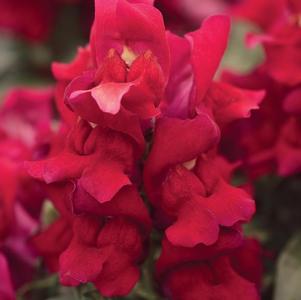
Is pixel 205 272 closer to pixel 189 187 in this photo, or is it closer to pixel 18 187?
pixel 189 187

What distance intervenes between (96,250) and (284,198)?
29 cm

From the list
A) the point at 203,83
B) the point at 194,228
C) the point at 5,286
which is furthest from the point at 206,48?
the point at 5,286

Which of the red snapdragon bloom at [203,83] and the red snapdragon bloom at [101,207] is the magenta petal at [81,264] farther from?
the red snapdragon bloom at [203,83]

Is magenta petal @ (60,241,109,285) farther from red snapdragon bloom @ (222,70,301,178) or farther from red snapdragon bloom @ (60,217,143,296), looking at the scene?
red snapdragon bloom @ (222,70,301,178)

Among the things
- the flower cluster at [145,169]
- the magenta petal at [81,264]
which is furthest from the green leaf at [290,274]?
the magenta petal at [81,264]

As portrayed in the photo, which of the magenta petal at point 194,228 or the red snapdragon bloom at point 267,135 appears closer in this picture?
the magenta petal at point 194,228

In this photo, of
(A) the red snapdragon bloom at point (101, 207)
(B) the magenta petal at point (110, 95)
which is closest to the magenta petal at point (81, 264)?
(A) the red snapdragon bloom at point (101, 207)

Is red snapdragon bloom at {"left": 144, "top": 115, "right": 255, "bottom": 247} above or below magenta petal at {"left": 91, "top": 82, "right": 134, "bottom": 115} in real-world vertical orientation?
below

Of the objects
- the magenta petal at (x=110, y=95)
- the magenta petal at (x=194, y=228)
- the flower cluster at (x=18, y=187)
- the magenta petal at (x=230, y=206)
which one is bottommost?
the flower cluster at (x=18, y=187)

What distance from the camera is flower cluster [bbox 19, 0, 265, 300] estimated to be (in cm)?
50

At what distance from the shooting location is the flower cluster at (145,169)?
0.50m

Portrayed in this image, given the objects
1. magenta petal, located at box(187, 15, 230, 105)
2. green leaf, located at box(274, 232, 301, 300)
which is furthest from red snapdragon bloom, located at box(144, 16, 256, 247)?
green leaf, located at box(274, 232, 301, 300)

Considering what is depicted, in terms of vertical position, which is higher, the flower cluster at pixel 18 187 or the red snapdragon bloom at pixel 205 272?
the red snapdragon bloom at pixel 205 272

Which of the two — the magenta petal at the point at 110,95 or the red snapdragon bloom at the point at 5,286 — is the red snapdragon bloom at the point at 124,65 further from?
the red snapdragon bloom at the point at 5,286
